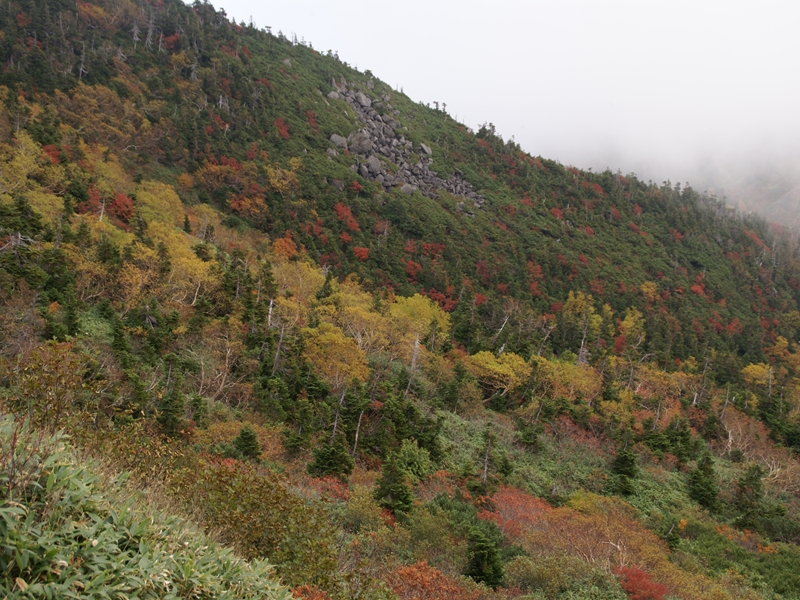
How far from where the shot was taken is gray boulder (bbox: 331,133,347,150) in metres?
91.6

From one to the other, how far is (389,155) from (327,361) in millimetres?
79902

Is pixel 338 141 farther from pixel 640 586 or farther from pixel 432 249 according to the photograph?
pixel 640 586

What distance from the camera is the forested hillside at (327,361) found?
27.2 ft

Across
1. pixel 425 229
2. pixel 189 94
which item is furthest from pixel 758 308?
pixel 189 94

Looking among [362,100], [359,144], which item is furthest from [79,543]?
[362,100]

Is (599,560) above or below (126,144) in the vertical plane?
below

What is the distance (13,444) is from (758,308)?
115054 mm

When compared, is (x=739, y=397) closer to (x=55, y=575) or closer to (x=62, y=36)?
(x=55, y=575)

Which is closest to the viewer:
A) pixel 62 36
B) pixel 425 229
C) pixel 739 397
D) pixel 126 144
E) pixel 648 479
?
pixel 648 479

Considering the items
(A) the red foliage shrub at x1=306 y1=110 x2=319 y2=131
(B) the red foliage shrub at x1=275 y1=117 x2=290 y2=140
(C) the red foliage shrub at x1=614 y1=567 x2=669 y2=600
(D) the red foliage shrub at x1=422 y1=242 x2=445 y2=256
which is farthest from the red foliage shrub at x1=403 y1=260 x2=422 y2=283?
(C) the red foliage shrub at x1=614 y1=567 x2=669 y2=600

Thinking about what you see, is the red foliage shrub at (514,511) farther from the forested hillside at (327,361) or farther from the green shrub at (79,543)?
the green shrub at (79,543)

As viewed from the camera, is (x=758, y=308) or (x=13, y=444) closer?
(x=13, y=444)

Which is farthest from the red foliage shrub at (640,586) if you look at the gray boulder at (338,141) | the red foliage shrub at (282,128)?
the gray boulder at (338,141)

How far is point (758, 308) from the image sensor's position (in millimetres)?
91938
